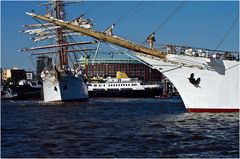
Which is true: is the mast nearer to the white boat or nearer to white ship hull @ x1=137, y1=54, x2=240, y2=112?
the white boat

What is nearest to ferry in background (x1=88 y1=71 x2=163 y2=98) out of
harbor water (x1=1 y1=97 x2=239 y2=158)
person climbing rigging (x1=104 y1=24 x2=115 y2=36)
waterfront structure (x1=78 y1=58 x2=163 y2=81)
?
waterfront structure (x1=78 y1=58 x2=163 y2=81)

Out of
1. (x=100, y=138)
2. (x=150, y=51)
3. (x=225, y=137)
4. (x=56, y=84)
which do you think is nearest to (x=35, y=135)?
(x=100, y=138)

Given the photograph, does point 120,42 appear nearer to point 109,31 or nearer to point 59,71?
point 109,31

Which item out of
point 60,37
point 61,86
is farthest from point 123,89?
point 61,86

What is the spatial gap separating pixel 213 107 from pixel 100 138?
1411 cm

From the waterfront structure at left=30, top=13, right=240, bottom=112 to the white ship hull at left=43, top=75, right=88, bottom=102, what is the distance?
3056 cm

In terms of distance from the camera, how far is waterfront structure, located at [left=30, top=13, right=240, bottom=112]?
32.6m

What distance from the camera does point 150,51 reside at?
34.7 metres

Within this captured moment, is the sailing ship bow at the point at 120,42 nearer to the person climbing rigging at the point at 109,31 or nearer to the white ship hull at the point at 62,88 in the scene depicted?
the person climbing rigging at the point at 109,31

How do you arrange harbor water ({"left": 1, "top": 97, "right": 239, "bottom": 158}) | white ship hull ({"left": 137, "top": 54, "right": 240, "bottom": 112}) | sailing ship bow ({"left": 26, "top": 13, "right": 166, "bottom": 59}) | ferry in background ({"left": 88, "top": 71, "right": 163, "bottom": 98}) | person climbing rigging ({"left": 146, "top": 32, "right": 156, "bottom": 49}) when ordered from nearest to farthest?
harbor water ({"left": 1, "top": 97, "right": 239, "bottom": 158})
white ship hull ({"left": 137, "top": 54, "right": 240, "bottom": 112})
sailing ship bow ({"left": 26, "top": 13, "right": 166, "bottom": 59})
person climbing rigging ({"left": 146, "top": 32, "right": 156, "bottom": 49})
ferry in background ({"left": 88, "top": 71, "right": 163, "bottom": 98})

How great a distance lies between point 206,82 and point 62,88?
3517 cm

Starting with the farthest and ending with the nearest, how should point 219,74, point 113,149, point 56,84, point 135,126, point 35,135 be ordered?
1. point 56,84
2. point 219,74
3. point 135,126
4. point 35,135
5. point 113,149

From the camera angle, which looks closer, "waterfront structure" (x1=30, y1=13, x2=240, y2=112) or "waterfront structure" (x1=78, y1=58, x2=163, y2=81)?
"waterfront structure" (x1=30, y1=13, x2=240, y2=112)

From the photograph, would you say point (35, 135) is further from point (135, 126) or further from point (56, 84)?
point (56, 84)
